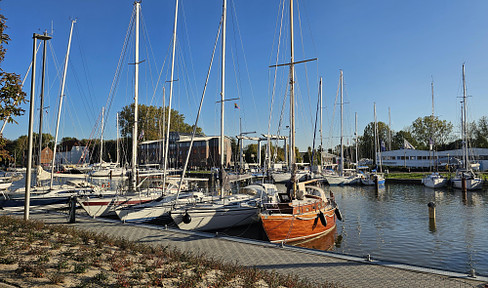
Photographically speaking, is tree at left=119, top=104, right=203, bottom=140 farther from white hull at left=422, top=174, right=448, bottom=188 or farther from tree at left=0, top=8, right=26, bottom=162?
tree at left=0, top=8, right=26, bottom=162

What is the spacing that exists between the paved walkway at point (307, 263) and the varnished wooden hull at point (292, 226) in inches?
125

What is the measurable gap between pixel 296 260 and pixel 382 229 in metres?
12.9

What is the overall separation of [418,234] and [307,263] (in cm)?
1282

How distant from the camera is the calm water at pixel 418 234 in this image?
14773mm

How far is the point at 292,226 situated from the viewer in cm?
1612

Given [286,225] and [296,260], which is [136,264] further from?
[286,225]

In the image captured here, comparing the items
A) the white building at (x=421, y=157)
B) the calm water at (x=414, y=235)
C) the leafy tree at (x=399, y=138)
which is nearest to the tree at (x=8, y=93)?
the calm water at (x=414, y=235)

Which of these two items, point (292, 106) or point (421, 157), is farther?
point (421, 157)

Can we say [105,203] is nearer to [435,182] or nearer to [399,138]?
[435,182]

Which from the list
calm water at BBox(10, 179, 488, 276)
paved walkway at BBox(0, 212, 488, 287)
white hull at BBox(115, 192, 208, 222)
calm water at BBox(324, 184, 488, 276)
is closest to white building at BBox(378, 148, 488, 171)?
calm water at BBox(324, 184, 488, 276)

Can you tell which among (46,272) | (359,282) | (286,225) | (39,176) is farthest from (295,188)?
(39,176)

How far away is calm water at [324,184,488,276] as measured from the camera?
1477 centimetres

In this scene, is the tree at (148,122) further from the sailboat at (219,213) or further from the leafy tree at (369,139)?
the sailboat at (219,213)

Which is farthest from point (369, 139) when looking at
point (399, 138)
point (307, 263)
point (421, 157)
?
point (307, 263)
